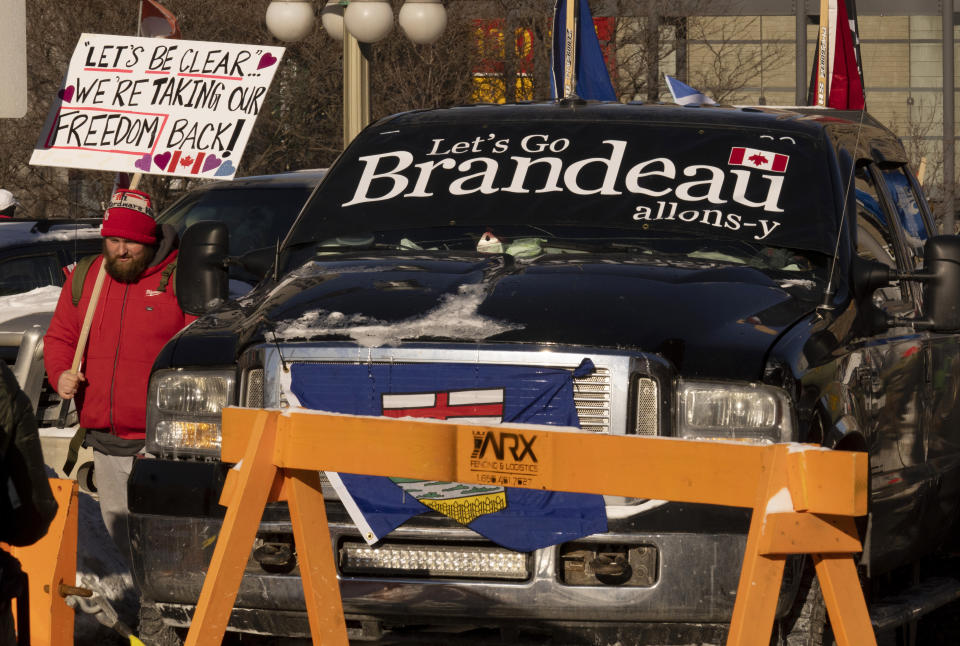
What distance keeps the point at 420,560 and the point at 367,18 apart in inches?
387

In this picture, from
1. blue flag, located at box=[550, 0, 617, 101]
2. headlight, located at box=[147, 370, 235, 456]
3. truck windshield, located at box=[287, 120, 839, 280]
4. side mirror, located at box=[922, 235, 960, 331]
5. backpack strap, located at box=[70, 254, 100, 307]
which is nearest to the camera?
headlight, located at box=[147, 370, 235, 456]

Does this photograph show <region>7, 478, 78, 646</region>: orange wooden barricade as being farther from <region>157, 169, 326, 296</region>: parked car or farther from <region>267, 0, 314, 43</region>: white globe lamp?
<region>267, 0, 314, 43</region>: white globe lamp

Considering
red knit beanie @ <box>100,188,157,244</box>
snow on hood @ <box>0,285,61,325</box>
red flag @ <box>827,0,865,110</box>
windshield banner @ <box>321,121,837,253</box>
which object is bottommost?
snow on hood @ <box>0,285,61,325</box>

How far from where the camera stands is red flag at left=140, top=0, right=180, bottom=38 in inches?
458

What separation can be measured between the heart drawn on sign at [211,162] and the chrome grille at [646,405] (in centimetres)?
508

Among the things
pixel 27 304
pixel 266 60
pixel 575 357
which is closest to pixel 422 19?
pixel 266 60

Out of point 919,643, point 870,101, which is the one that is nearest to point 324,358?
point 919,643

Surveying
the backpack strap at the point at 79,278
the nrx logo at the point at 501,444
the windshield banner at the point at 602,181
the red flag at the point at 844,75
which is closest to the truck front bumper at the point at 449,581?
the nrx logo at the point at 501,444

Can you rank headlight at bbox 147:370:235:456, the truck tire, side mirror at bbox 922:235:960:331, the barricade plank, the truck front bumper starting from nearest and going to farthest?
the barricade plank < the truck front bumper < the truck tire < headlight at bbox 147:370:235:456 < side mirror at bbox 922:235:960:331

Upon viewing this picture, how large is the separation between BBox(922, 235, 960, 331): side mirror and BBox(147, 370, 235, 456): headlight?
2324 millimetres

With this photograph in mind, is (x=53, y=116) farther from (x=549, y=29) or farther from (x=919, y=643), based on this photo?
(x=549, y=29)

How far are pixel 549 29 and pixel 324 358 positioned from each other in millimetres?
19560

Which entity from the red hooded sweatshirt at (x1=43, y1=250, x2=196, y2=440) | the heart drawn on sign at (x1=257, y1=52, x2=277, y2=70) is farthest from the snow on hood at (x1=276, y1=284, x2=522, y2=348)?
the heart drawn on sign at (x1=257, y1=52, x2=277, y2=70)

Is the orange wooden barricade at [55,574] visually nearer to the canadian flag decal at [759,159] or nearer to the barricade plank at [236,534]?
the barricade plank at [236,534]
